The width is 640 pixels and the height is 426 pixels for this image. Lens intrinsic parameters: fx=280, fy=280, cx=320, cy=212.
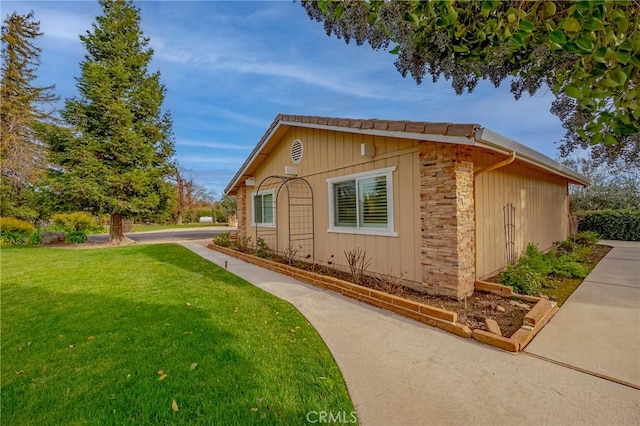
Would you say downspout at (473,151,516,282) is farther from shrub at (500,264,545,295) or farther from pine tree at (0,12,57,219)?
pine tree at (0,12,57,219)

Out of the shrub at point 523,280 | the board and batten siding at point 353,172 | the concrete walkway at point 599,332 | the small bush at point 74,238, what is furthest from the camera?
the small bush at point 74,238

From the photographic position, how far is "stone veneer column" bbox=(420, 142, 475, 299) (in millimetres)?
4754

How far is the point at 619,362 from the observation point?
3045 millimetres

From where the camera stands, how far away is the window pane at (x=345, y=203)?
684 centimetres

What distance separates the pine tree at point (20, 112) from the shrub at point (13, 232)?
8.72ft

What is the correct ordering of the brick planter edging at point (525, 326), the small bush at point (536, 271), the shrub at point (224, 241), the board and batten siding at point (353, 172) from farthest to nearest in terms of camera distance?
1. the shrub at point (224, 241)
2. the board and batten siding at point (353, 172)
3. the small bush at point (536, 271)
4. the brick planter edging at point (525, 326)

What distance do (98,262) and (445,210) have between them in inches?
405

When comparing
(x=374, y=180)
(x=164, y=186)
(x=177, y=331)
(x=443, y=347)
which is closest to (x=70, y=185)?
(x=164, y=186)

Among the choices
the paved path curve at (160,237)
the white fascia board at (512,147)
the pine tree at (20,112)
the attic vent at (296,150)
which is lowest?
the paved path curve at (160,237)

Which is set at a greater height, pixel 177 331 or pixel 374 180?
pixel 374 180

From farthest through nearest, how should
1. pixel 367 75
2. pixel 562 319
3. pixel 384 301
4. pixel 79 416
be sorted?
pixel 367 75, pixel 384 301, pixel 562 319, pixel 79 416

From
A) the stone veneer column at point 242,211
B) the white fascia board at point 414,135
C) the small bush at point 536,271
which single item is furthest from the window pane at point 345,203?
the stone veneer column at point 242,211

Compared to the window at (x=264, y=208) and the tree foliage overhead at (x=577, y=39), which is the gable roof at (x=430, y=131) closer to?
the tree foliage overhead at (x=577, y=39)

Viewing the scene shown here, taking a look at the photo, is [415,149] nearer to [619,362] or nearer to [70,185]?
[619,362]
